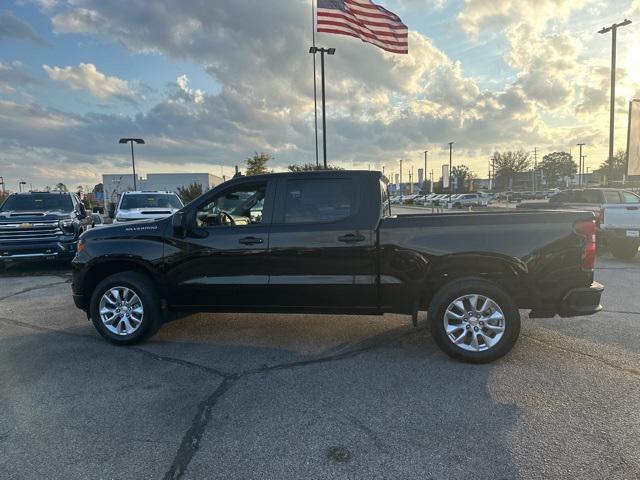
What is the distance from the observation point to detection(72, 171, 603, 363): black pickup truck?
4.18m

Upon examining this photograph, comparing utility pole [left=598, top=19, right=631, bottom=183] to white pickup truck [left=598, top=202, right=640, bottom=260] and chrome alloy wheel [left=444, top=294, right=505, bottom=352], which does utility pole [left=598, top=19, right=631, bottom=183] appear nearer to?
white pickup truck [left=598, top=202, right=640, bottom=260]

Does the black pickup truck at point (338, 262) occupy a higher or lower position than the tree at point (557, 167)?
lower

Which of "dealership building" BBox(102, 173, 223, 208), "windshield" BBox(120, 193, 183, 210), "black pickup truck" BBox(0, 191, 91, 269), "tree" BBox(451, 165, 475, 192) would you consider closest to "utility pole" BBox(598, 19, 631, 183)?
"windshield" BBox(120, 193, 183, 210)

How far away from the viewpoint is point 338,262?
444 cm

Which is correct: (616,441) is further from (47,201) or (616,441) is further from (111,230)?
(47,201)

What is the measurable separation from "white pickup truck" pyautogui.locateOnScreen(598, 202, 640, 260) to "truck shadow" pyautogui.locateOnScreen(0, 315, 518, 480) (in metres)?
7.21

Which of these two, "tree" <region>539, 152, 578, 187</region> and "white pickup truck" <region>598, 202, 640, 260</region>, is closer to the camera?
"white pickup truck" <region>598, 202, 640, 260</region>

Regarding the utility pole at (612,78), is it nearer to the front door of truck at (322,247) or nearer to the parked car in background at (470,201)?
the front door of truck at (322,247)

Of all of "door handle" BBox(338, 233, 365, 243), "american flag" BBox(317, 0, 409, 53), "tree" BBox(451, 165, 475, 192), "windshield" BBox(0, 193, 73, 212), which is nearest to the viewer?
"door handle" BBox(338, 233, 365, 243)

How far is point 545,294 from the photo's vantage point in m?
4.23

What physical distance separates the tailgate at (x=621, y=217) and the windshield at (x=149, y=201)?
11.3m

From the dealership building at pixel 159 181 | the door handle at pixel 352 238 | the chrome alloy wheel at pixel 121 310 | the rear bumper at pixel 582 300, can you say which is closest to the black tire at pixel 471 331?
the rear bumper at pixel 582 300

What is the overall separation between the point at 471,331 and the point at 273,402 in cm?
206

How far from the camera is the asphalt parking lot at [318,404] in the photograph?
2703 millimetres
